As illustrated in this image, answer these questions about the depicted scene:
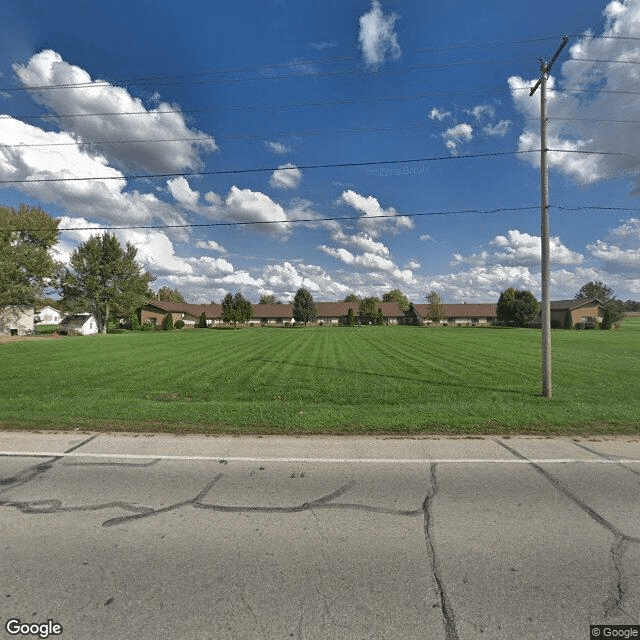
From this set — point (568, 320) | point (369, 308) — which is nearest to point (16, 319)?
point (369, 308)

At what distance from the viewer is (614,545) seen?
354cm

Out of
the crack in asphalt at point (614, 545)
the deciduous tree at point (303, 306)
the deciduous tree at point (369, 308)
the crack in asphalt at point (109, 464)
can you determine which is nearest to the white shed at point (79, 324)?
the deciduous tree at point (303, 306)

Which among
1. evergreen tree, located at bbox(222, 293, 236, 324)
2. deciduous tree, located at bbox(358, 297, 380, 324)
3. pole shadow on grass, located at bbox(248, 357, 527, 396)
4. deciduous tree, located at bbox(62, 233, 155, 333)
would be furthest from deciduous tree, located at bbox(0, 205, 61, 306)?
deciduous tree, located at bbox(358, 297, 380, 324)

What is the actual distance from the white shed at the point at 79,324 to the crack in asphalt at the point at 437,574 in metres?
55.2

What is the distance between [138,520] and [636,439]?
30.0ft

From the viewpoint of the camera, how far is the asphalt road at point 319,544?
269cm

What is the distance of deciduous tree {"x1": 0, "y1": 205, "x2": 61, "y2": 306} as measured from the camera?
35531 mm

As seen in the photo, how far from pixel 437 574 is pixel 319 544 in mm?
1194

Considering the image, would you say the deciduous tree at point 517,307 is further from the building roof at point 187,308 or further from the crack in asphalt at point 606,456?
the crack in asphalt at point 606,456

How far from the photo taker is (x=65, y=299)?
168 feet

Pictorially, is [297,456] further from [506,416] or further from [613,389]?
[613,389]

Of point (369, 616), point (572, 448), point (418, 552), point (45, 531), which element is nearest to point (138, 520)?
point (45, 531)

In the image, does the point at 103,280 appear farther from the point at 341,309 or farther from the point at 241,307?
the point at 341,309

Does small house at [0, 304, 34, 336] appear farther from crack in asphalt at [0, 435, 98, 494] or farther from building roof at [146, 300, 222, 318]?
crack in asphalt at [0, 435, 98, 494]
